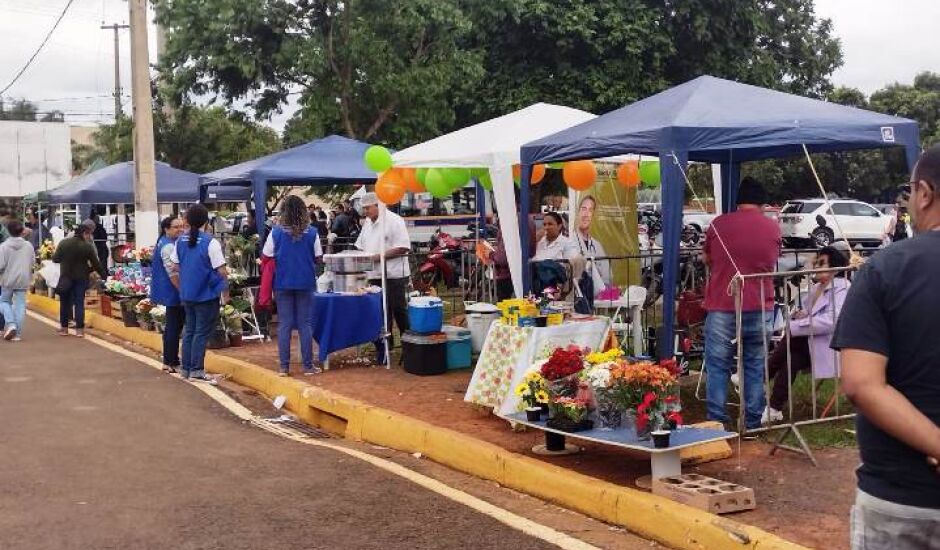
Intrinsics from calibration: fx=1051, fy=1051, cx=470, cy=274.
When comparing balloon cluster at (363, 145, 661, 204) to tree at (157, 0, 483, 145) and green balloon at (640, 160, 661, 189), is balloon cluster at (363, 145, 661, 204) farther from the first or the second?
tree at (157, 0, 483, 145)

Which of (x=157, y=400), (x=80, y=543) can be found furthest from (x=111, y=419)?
(x=80, y=543)

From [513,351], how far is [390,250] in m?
3.82

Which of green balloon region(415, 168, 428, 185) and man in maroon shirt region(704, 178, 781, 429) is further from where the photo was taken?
green balloon region(415, 168, 428, 185)

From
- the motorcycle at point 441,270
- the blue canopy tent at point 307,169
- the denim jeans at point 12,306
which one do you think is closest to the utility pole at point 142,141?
the blue canopy tent at point 307,169

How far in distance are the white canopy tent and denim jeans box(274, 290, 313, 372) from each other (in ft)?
5.93

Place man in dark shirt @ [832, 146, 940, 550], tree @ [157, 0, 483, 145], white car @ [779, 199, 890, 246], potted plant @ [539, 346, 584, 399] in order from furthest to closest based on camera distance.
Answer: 1. white car @ [779, 199, 890, 246]
2. tree @ [157, 0, 483, 145]
3. potted plant @ [539, 346, 584, 399]
4. man in dark shirt @ [832, 146, 940, 550]

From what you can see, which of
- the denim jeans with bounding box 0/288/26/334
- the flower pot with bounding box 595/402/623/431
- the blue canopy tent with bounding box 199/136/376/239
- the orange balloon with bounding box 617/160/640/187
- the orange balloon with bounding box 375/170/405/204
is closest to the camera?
the flower pot with bounding box 595/402/623/431

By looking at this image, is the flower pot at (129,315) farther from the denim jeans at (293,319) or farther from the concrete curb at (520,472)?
the denim jeans at (293,319)

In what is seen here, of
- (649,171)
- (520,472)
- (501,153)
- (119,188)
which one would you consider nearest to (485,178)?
(649,171)

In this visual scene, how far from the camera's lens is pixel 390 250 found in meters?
11.7

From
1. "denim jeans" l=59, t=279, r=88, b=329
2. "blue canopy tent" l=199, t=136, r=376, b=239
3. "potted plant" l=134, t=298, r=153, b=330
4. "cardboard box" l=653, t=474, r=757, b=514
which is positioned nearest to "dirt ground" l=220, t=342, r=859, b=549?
"cardboard box" l=653, t=474, r=757, b=514

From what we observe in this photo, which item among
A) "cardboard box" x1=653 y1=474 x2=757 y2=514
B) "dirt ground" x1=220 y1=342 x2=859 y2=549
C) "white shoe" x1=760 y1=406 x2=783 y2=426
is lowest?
"dirt ground" x1=220 y1=342 x2=859 y2=549

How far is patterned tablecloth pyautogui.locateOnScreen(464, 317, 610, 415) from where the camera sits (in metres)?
8.02

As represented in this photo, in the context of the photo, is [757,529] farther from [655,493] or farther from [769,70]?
[769,70]
